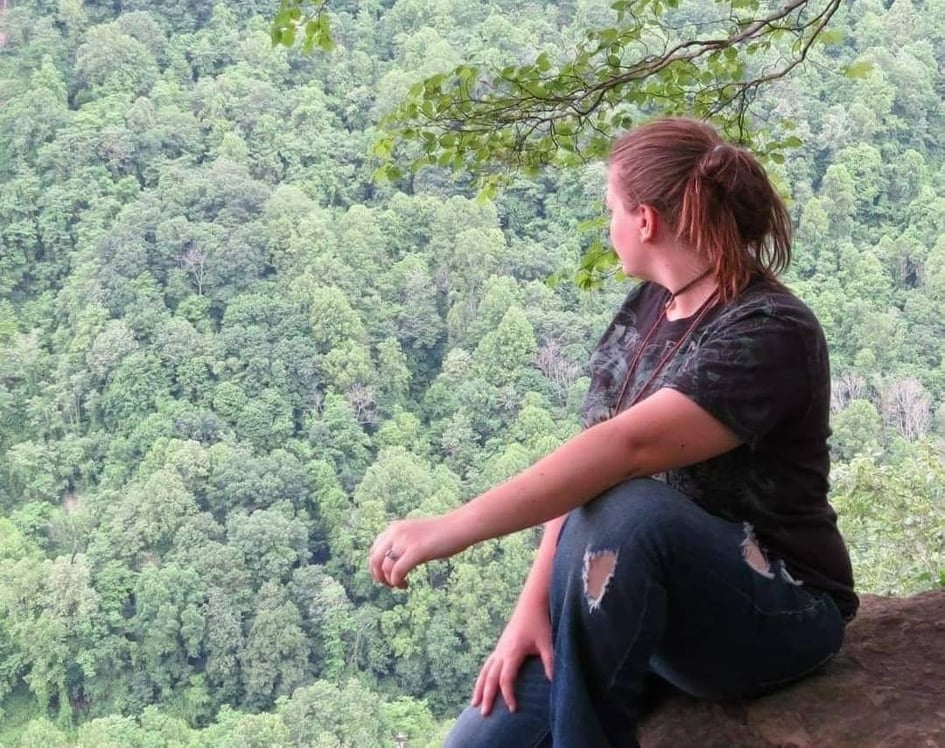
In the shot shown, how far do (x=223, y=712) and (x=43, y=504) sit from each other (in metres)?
6.96

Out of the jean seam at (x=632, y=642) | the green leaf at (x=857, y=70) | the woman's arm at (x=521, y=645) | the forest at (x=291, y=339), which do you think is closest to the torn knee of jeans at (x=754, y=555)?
the jean seam at (x=632, y=642)

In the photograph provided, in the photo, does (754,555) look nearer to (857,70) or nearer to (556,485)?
(556,485)

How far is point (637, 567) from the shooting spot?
1.04 meters

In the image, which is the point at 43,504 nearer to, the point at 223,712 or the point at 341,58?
the point at 223,712

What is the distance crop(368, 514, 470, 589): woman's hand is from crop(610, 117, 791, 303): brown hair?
0.39m

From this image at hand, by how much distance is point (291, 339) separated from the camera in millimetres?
26188

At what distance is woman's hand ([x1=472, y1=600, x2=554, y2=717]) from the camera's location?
4.12ft

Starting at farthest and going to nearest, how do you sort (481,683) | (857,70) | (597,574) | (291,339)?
(291,339)
(857,70)
(481,683)
(597,574)


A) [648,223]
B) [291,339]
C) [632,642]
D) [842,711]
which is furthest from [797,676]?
[291,339]

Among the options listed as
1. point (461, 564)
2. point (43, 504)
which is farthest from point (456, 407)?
point (43, 504)

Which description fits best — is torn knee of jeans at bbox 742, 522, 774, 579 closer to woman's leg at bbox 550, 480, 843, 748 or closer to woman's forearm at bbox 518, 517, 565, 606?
woman's leg at bbox 550, 480, 843, 748

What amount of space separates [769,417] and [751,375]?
0.15 feet

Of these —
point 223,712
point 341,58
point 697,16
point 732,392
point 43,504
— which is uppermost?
point 732,392

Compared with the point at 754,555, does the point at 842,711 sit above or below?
below
